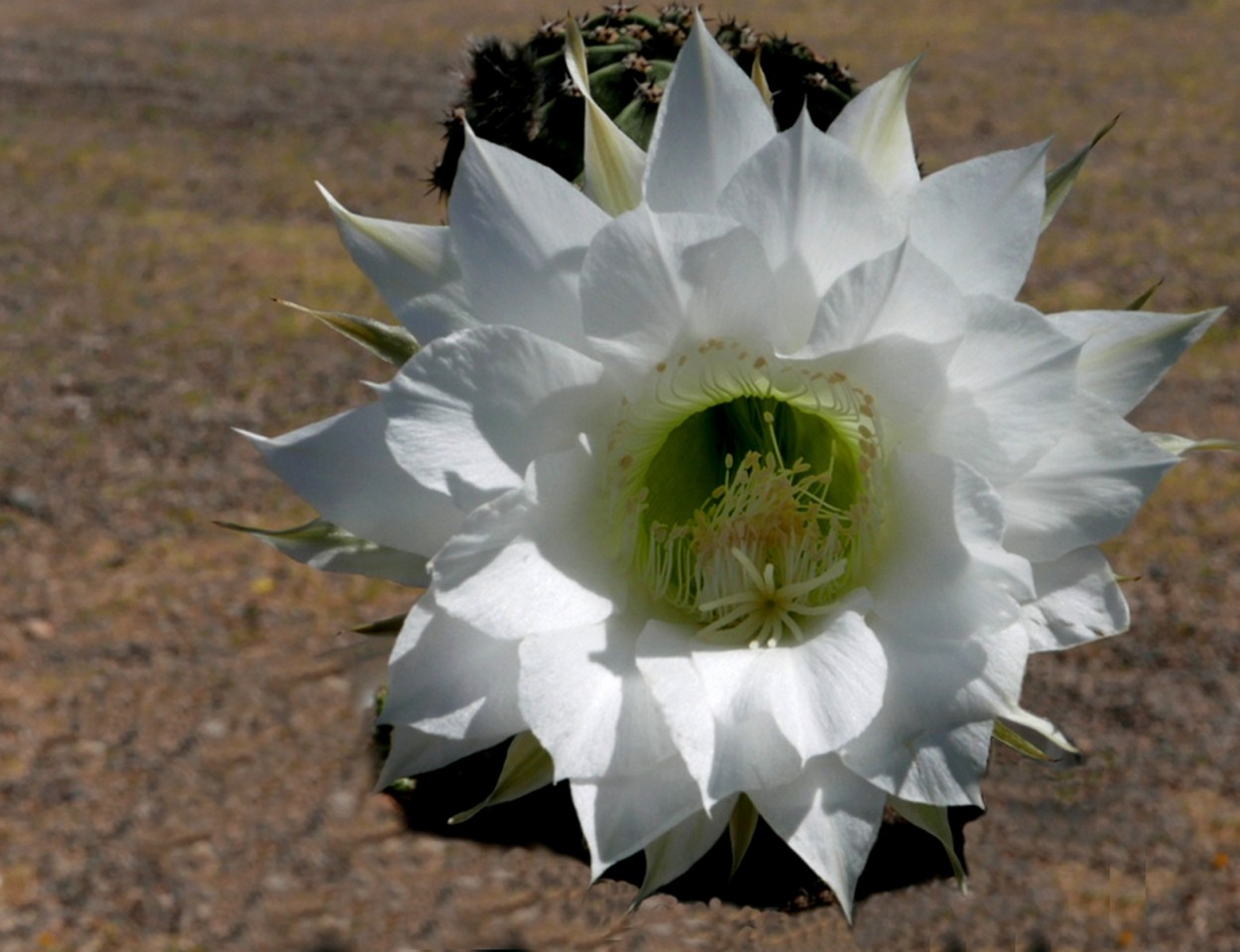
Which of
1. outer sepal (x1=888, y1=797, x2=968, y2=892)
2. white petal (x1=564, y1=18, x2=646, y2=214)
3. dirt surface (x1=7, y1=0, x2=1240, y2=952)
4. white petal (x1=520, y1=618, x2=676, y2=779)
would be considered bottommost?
dirt surface (x1=7, y1=0, x2=1240, y2=952)

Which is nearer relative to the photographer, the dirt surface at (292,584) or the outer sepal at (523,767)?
the outer sepal at (523,767)

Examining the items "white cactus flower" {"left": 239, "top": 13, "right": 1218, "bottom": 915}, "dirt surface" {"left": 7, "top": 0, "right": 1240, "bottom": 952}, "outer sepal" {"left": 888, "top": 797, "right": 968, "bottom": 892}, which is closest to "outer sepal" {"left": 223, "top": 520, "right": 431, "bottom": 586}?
"white cactus flower" {"left": 239, "top": 13, "right": 1218, "bottom": 915}

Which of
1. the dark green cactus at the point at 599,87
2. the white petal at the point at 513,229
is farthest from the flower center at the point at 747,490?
the dark green cactus at the point at 599,87

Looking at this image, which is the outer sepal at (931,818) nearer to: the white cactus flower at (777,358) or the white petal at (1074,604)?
the white cactus flower at (777,358)

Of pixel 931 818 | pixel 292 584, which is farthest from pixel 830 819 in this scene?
pixel 292 584

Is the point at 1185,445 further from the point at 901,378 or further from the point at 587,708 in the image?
the point at 587,708

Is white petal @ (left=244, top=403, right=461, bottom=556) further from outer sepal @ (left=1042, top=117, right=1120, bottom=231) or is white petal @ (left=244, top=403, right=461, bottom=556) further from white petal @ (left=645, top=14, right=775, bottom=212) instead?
outer sepal @ (left=1042, top=117, right=1120, bottom=231)
